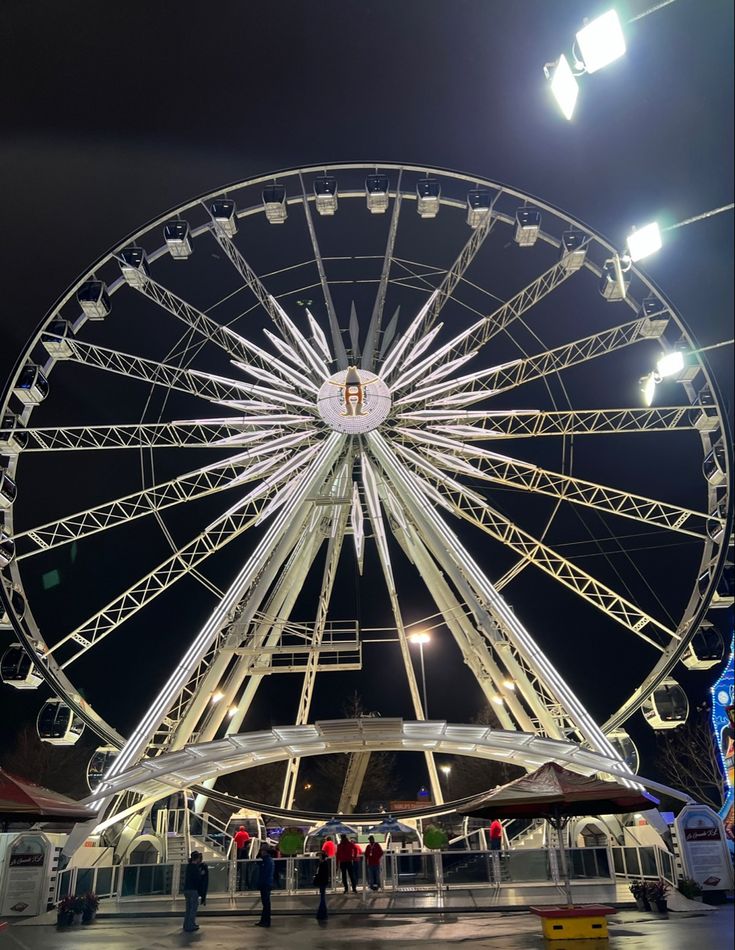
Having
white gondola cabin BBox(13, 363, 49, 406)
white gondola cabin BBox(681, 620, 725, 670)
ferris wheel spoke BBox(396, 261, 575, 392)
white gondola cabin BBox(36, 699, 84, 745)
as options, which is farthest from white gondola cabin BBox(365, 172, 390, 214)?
white gondola cabin BBox(36, 699, 84, 745)

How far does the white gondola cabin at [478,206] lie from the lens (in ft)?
73.5

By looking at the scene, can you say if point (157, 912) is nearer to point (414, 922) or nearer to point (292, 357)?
point (414, 922)

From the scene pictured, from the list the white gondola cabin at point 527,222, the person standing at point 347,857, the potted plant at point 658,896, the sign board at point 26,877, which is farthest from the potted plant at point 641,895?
the white gondola cabin at point 527,222

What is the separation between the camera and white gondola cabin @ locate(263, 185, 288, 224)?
2289 cm

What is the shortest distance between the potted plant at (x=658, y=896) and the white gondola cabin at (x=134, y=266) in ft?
65.7

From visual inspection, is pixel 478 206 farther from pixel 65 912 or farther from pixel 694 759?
pixel 694 759

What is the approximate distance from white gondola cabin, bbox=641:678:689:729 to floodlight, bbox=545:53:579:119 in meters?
16.9

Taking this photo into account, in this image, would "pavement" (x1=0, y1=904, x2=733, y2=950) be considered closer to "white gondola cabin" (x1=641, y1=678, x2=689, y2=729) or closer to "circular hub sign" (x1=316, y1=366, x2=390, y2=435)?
"white gondola cabin" (x1=641, y1=678, x2=689, y2=729)

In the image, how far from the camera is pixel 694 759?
155 feet

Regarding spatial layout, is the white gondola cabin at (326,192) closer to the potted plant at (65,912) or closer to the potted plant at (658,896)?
the potted plant at (65,912)

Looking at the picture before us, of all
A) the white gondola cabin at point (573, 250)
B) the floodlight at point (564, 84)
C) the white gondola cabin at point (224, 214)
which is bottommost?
the floodlight at point (564, 84)

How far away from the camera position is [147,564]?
45.3 metres

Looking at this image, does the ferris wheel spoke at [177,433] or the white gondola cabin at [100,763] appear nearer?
the ferris wheel spoke at [177,433]

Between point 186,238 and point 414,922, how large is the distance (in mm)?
18648
